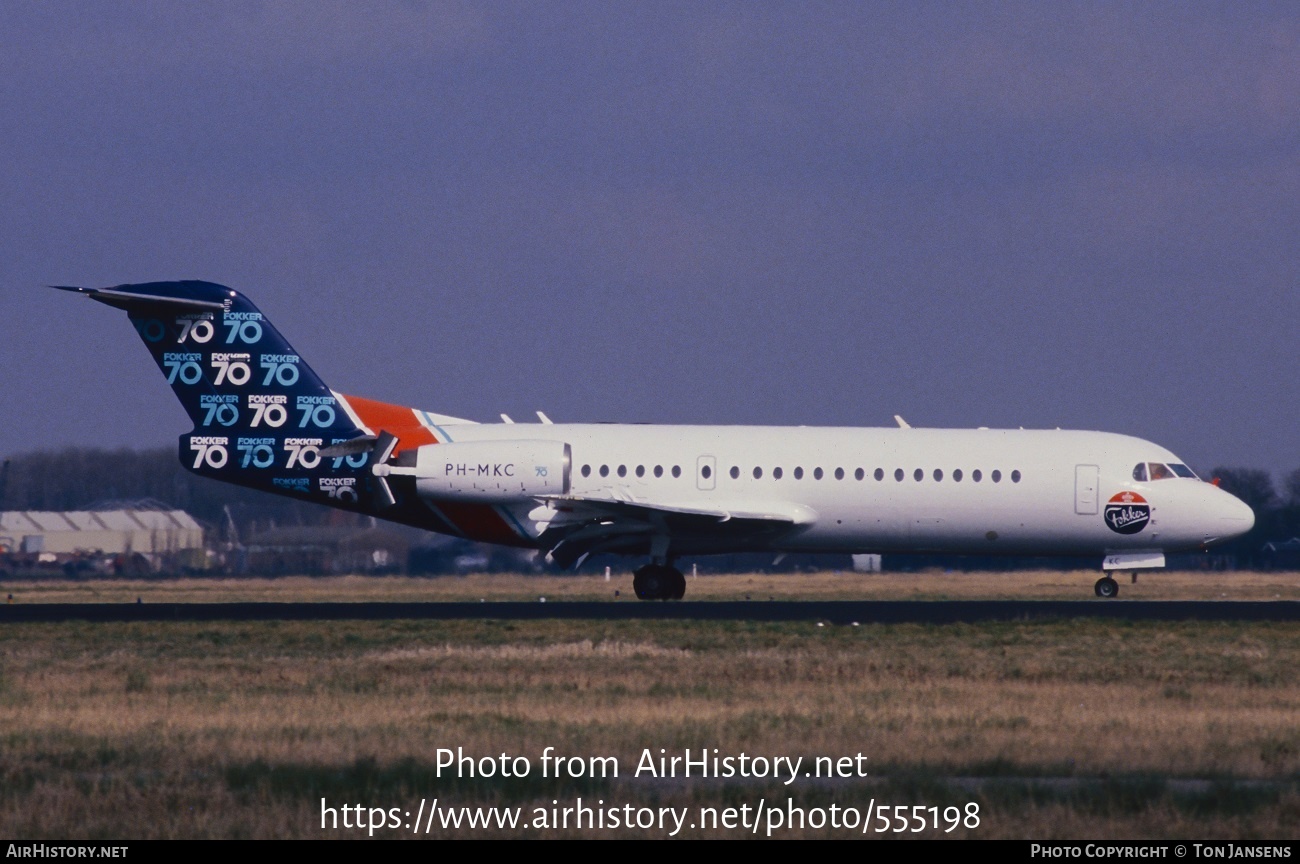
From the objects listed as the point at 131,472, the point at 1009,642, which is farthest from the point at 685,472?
the point at 131,472

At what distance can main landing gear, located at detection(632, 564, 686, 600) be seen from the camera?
32906 mm

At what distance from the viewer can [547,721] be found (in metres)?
14.8

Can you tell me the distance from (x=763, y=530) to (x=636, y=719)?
18.0 m

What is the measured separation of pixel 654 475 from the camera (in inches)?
1291

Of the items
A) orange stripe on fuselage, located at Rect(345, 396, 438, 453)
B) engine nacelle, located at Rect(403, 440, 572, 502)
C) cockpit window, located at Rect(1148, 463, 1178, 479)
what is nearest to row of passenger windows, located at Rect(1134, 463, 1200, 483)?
cockpit window, located at Rect(1148, 463, 1178, 479)

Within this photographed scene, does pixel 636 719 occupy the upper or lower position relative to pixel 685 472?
lower

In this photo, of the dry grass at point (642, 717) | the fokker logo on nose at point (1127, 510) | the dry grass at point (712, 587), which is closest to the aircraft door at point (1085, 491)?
the fokker logo on nose at point (1127, 510)

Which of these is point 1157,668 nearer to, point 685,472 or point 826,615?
point 826,615

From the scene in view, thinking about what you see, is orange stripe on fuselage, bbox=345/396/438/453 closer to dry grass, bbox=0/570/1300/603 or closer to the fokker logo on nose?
dry grass, bbox=0/570/1300/603

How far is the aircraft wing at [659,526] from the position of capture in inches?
1249

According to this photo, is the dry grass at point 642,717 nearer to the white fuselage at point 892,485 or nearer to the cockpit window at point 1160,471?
the white fuselage at point 892,485

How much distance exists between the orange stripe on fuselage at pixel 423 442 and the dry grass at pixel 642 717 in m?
7.58

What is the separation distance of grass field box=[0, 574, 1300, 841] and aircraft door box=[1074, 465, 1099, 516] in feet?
24.6

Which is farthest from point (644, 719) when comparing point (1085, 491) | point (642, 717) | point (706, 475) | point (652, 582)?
point (1085, 491)
